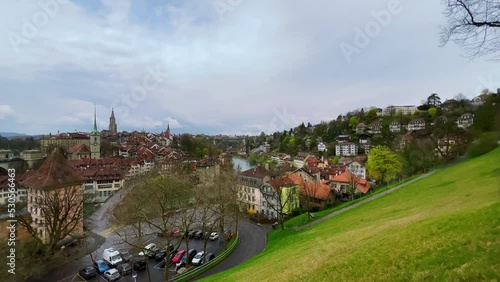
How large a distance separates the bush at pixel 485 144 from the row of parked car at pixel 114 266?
28.0m

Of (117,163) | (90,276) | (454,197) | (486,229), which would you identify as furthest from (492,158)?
(117,163)

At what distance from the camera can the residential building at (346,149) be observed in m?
106

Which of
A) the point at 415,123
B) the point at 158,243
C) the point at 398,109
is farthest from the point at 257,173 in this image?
the point at 398,109

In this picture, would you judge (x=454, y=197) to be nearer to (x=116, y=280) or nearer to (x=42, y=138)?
(x=116, y=280)

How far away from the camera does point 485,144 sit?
54.7 feet

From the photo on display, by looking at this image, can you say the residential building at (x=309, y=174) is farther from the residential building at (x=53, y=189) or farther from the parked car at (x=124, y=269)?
the residential building at (x=53, y=189)

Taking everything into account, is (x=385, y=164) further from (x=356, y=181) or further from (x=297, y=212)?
(x=297, y=212)

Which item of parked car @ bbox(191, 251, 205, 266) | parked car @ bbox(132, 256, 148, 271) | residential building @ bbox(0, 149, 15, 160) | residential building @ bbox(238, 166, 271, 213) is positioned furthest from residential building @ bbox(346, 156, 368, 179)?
residential building @ bbox(0, 149, 15, 160)

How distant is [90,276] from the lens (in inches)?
984

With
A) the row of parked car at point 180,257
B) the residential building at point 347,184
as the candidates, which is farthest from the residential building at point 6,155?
the residential building at point 347,184

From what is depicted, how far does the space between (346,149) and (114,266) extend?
94.5 m

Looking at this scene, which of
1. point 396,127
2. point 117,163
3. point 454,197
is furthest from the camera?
→ point 396,127

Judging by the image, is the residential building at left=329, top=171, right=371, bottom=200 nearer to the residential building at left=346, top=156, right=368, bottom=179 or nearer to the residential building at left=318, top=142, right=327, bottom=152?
the residential building at left=346, top=156, right=368, bottom=179

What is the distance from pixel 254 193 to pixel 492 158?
35.2 meters
